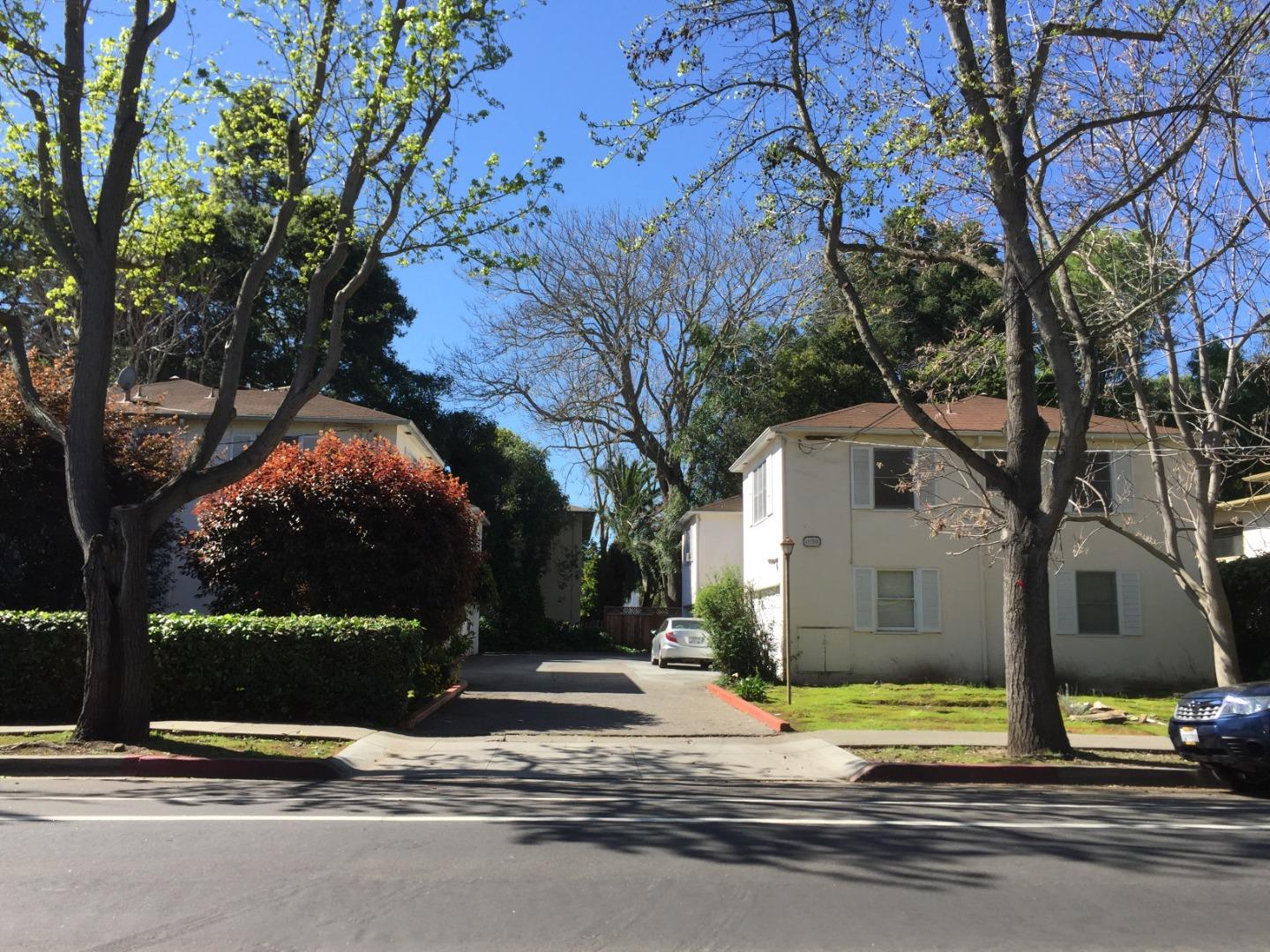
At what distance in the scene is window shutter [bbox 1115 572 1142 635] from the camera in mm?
22078

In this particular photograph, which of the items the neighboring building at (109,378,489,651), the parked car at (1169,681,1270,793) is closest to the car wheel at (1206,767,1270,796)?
the parked car at (1169,681,1270,793)

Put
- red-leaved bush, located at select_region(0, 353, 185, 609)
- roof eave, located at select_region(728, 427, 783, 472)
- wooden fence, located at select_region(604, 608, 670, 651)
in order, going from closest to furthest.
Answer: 1. red-leaved bush, located at select_region(0, 353, 185, 609)
2. roof eave, located at select_region(728, 427, 783, 472)
3. wooden fence, located at select_region(604, 608, 670, 651)

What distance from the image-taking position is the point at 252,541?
16531 millimetres

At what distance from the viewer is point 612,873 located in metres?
6.27

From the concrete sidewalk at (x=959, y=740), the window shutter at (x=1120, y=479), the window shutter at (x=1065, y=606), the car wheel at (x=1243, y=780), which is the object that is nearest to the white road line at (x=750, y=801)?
the car wheel at (x=1243, y=780)

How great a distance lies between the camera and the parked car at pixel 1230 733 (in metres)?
9.80

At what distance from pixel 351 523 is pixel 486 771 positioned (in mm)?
6635

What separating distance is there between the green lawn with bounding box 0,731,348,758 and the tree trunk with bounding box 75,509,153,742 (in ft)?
0.83

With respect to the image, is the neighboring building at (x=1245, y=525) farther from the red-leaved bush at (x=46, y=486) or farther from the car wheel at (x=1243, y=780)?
the red-leaved bush at (x=46, y=486)

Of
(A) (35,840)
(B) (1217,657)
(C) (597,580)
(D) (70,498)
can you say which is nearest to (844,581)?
(B) (1217,657)

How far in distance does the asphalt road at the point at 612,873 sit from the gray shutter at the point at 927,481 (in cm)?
1193

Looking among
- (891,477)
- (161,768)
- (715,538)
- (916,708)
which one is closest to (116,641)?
(161,768)

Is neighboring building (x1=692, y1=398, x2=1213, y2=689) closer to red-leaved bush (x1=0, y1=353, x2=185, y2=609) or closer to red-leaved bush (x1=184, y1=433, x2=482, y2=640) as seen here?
red-leaved bush (x1=184, y1=433, x2=482, y2=640)

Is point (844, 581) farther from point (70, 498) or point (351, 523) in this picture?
point (70, 498)
